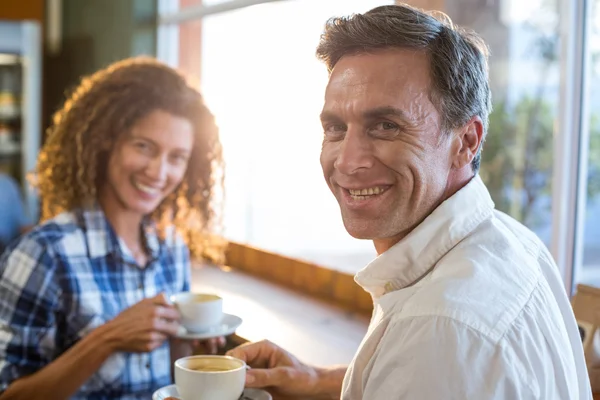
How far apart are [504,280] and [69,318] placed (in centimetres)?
114

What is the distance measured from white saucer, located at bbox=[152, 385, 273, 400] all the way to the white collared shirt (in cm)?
27

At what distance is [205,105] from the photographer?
6.63 ft

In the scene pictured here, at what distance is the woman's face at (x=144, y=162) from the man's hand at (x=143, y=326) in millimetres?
344

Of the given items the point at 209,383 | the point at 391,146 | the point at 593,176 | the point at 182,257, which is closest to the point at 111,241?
the point at 182,257

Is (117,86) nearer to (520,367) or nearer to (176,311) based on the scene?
(176,311)

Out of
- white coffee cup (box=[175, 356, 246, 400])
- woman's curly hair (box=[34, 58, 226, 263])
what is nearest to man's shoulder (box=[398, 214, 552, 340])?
white coffee cup (box=[175, 356, 246, 400])

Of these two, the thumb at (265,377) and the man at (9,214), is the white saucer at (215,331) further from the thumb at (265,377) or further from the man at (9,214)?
the man at (9,214)

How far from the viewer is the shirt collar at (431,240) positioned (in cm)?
98

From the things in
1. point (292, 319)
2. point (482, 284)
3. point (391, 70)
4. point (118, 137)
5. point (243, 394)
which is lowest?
point (292, 319)

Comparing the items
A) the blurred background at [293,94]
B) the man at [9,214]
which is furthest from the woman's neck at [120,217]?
the man at [9,214]

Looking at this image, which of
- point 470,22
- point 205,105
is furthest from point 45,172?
point 470,22

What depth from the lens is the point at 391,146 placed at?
3.36 ft

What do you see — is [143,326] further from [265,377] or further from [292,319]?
[292,319]

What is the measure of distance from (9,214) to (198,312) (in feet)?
7.70
